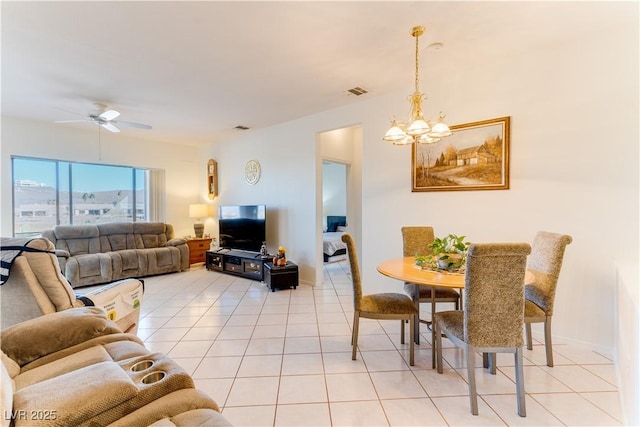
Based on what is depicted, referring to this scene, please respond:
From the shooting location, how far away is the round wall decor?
5.43m

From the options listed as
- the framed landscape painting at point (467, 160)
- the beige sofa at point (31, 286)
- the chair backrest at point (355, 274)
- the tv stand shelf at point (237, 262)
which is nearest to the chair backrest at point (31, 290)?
the beige sofa at point (31, 286)

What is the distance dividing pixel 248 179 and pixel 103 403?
492cm

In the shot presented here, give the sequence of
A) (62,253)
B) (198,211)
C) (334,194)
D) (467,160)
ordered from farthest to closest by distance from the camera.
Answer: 1. (334,194)
2. (198,211)
3. (62,253)
4. (467,160)

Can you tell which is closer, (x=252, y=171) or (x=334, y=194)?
(x=252, y=171)

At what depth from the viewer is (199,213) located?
6262 mm

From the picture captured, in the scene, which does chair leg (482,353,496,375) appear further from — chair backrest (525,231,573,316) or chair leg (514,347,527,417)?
chair backrest (525,231,573,316)

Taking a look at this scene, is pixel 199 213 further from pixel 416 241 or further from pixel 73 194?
pixel 416 241

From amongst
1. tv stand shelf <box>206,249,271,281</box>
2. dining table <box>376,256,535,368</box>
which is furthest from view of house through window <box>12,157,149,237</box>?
dining table <box>376,256,535,368</box>

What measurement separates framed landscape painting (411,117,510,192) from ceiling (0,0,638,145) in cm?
66

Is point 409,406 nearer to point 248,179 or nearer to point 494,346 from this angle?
point 494,346

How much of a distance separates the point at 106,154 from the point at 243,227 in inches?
116

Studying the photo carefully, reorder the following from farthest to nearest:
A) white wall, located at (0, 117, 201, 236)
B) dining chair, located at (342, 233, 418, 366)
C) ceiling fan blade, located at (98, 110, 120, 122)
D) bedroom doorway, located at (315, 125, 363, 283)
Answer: bedroom doorway, located at (315, 125, 363, 283), white wall, located at (0, 117, 201, 236), ceiling fan blade, located at (98, 110, 120, 122), dining chair, located at (342, 233, 418, 366)

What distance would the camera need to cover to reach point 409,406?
5.98 feet

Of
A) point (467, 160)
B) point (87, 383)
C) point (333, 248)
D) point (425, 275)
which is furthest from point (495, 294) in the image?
point (333, 248)
